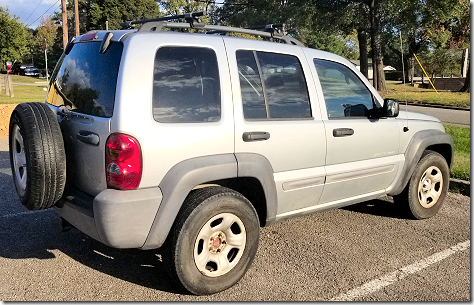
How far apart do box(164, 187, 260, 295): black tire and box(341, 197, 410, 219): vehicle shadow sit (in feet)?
7.58

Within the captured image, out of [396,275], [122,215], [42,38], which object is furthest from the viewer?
[42,38]

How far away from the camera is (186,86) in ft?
10.6

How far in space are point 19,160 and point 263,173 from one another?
1994 mm

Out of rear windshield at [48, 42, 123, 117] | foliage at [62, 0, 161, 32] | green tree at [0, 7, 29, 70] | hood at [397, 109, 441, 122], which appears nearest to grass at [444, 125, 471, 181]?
hood at [397, 109, 441, 122]

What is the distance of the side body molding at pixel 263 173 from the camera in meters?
3.39

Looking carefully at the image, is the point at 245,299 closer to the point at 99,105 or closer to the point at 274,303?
the point at 274,303

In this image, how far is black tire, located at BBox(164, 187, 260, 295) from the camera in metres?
3.15

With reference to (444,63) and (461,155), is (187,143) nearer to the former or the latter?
(461,155)

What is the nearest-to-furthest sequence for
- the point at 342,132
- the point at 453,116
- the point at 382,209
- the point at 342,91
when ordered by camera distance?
the point at 342,132 → the point at 342,91 → the point at 382,209 → the point at 453,116

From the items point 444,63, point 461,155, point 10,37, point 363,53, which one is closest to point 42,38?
point 10,37

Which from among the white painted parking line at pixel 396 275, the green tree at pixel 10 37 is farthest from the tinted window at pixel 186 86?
the green tree at pixel 10 37

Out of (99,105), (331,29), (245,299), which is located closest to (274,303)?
(245,299)

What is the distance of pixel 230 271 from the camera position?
3441mm

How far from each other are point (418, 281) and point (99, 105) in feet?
9.40
